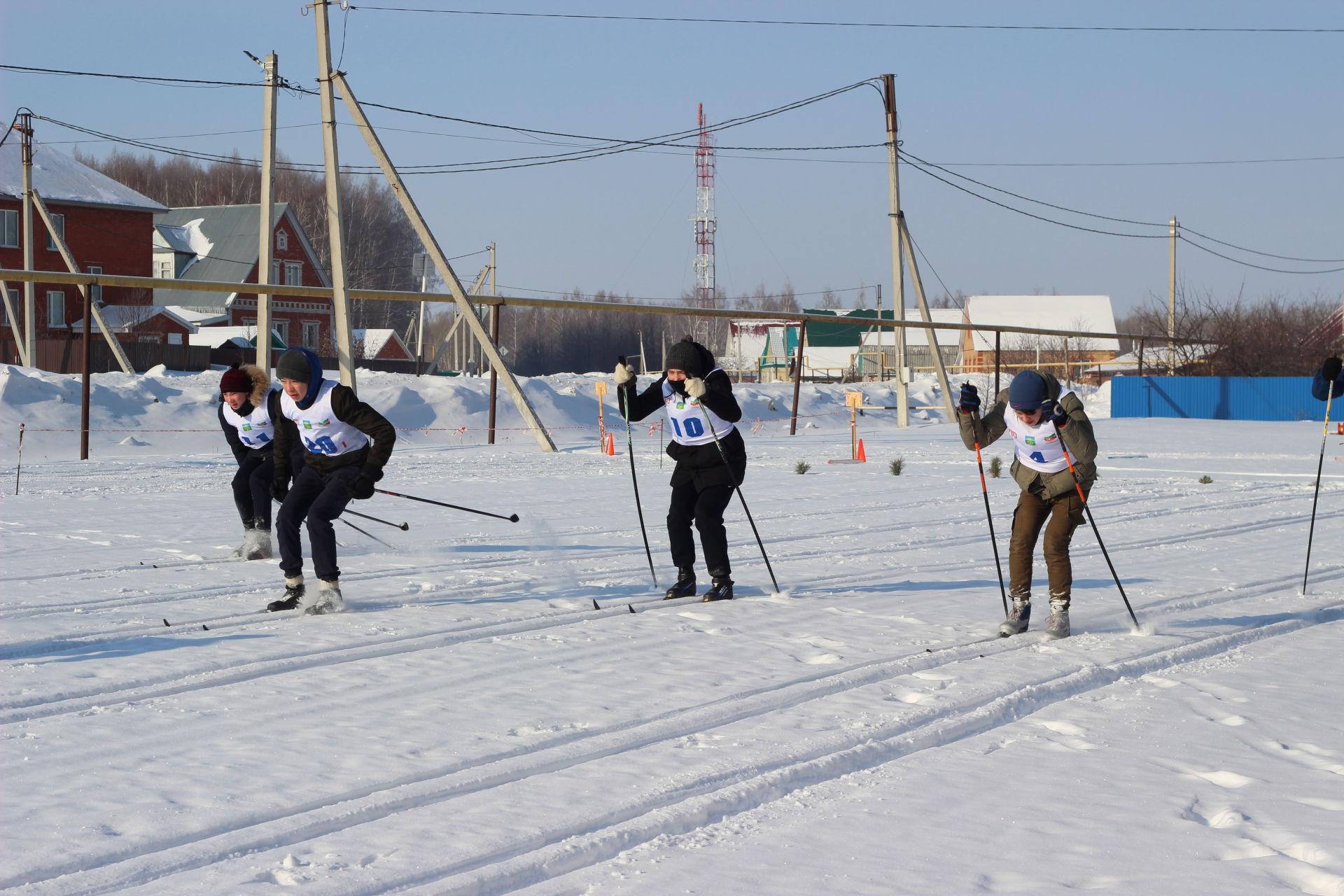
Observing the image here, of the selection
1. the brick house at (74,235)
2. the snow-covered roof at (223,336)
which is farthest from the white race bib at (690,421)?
the snow-covered roof at (223,336)

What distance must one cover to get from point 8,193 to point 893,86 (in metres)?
32.8

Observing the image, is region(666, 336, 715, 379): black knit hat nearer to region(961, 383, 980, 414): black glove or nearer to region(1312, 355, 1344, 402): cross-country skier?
region(961, 383, 980, 414): black glove

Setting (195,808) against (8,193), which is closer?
(195,808)

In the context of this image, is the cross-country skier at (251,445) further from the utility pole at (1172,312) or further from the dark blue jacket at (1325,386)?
the utility pole at (1172,312)

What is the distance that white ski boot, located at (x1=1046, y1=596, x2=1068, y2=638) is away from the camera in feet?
23.1

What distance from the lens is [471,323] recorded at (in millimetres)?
22266

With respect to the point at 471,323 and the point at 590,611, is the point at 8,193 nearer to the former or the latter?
the point at 471,323

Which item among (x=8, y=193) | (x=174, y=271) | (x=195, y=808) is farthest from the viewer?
(x=174, y=271)

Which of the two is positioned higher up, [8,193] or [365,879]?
[8,193]

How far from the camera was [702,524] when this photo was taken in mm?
8273

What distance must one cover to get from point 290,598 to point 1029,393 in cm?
446

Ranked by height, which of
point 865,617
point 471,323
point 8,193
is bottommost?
point 865,617

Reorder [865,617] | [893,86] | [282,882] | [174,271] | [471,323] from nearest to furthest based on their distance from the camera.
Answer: [282,882], [865,617], [471,323], [893,86], [174,271]

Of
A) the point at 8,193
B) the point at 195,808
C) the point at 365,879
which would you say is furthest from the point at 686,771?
the point at 8,193
